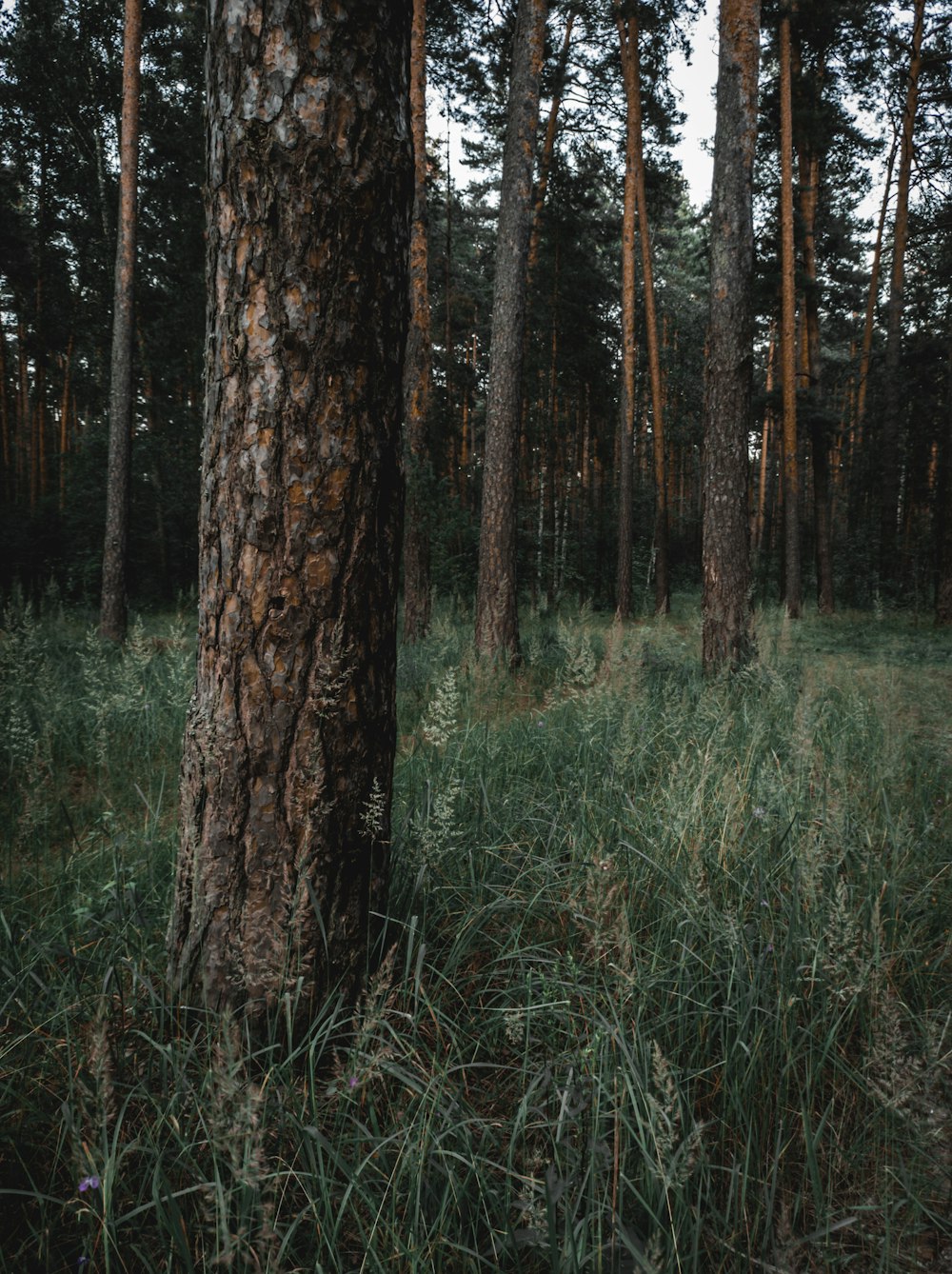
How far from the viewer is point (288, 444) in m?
1.57

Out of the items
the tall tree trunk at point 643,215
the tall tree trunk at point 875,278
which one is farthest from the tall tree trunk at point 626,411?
the tall tree trunk at point 875,278

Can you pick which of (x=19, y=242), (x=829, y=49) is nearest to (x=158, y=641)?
(x=19, y=242)

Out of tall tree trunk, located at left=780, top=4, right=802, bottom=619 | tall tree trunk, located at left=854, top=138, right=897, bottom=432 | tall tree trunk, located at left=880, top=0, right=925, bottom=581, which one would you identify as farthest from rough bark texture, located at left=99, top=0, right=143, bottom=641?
tall tree trunk, located at left=854, top=138, right=897, bottom=432

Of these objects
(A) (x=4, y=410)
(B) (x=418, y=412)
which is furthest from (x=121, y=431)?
(A) (x=4, y=410)

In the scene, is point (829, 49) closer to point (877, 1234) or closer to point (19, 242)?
point (877, 1234)

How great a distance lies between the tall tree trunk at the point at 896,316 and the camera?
13688 mm

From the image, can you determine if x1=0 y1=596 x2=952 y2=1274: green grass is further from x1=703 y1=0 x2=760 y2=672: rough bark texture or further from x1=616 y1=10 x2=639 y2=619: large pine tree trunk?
x1=616 y1=10 x2=639 y2=619: large pine tree trunk

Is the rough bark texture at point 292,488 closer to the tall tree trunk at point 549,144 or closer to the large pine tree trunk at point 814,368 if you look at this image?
the tall tree trunk at point 549,144

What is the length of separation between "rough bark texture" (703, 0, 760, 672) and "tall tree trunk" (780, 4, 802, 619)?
7906 mm

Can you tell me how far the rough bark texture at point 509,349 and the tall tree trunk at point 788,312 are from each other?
26.3 feet

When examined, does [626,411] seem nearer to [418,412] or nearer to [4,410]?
[418,412]

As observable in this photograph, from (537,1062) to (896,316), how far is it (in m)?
19.4

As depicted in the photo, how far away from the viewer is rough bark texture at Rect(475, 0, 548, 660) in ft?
22.2

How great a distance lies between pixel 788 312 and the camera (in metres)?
12.8
